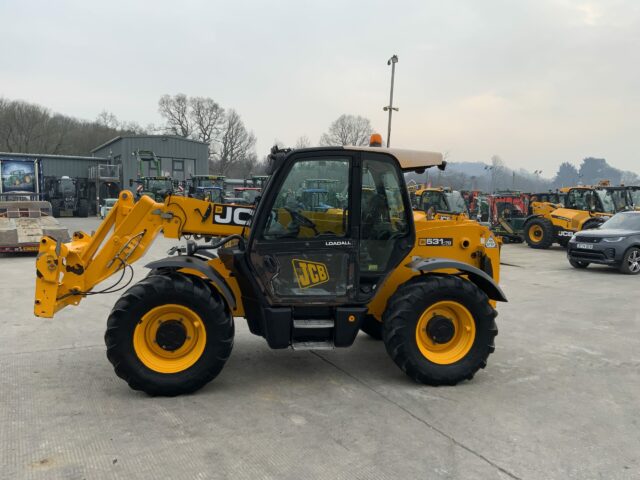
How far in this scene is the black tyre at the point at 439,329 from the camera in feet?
15.0

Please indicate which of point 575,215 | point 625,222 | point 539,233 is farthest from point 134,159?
point 625,222

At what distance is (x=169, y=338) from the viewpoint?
4.39 meters

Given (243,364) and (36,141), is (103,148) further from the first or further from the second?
(243,364)

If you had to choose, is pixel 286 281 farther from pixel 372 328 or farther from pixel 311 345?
pixel 372 328

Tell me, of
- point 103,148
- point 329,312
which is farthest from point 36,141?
point 329,312

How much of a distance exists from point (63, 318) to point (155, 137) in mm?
40814

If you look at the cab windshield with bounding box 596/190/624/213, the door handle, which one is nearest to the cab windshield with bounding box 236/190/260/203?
the cab windshield with bounding box 596/190/624/213

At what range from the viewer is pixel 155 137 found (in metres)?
45.0

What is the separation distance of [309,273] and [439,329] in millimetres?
1320

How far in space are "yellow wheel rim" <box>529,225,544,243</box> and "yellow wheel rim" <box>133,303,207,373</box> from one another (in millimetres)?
16736

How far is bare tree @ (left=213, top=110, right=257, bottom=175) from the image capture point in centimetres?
6800

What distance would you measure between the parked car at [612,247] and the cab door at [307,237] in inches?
397

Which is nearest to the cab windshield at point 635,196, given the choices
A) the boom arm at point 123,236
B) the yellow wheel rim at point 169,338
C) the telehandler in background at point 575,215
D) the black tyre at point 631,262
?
the telehandler in background at point 575,215

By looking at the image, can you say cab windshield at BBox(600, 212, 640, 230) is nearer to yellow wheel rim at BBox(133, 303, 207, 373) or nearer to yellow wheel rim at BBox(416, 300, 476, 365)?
yellow wheel rim at BBox(416, 300, 476, 365)
